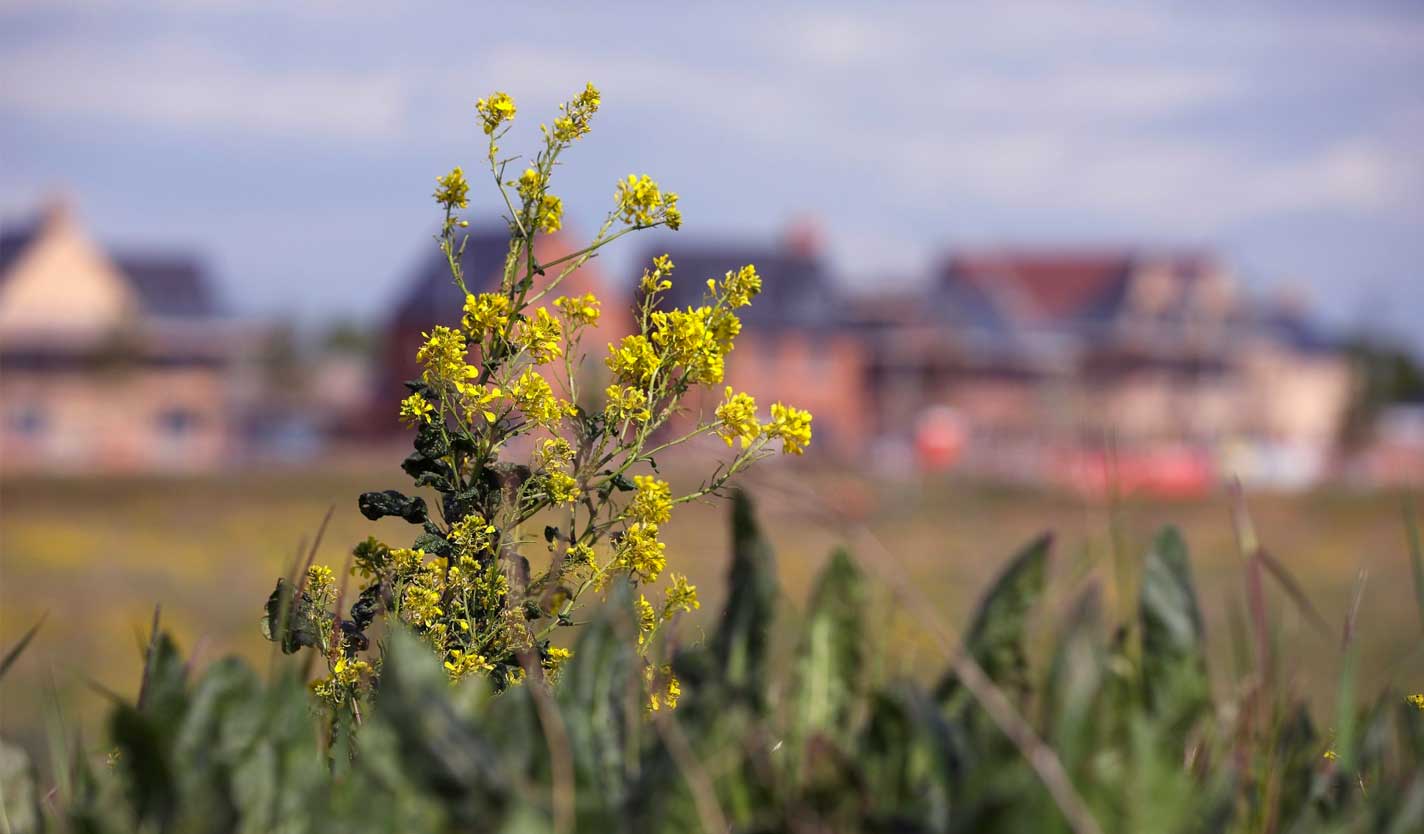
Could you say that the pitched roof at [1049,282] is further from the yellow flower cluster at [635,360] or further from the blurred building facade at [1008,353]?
the yellow flower cluster at [635,360]

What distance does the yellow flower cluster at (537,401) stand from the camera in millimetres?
2307

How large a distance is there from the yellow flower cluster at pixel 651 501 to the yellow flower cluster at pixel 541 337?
286mm

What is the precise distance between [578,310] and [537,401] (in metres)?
0.21

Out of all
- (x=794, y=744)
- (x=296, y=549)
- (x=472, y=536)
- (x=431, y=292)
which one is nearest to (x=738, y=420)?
(x=472, y=536)

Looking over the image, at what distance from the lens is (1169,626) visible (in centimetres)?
151

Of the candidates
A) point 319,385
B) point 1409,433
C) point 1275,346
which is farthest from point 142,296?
point 1409,433

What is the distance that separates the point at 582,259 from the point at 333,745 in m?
0.84

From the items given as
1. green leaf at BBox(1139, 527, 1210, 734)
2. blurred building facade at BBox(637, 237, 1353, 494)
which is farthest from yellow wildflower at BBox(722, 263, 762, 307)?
blurred building facade at BBox(637, 237, 1353, 494)

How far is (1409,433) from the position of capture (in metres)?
78.5

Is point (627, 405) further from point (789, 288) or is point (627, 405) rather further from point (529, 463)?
point (789, 288)

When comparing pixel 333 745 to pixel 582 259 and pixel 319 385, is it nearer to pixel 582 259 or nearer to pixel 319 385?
pixel 582 259


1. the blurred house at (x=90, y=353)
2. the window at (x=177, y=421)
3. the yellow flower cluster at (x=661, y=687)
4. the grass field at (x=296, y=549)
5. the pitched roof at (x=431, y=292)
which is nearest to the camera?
the yellow flower cluster at (x=661, y=687)

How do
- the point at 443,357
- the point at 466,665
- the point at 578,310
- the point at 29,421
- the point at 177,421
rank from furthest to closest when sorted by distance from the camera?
Answer: the point at 177,421
the point at 29,421
the point at 578,310
the point at 443,357
the point at 466,665

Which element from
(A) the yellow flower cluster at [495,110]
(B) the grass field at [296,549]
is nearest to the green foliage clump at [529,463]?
(A) the yellow flower cluster at [495,110]
